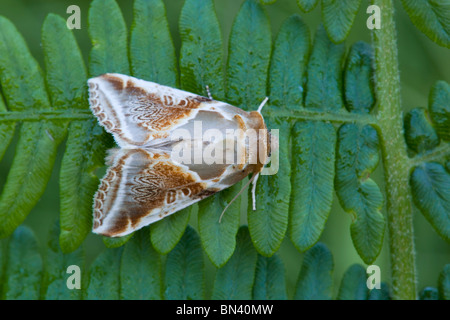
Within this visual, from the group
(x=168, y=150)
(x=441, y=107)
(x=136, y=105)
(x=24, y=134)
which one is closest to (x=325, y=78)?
(x=441, y=107)

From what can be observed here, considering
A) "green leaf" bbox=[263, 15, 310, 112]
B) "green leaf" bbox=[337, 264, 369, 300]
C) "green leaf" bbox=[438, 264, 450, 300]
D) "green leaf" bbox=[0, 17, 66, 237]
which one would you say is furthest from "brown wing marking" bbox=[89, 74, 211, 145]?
"green leaf" bbox=[438, 264, 450, 300]

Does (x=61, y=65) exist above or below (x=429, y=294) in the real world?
above

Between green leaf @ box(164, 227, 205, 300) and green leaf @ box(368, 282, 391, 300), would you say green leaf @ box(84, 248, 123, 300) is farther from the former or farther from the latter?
green leaf @ box(368, 282, 391, 300)

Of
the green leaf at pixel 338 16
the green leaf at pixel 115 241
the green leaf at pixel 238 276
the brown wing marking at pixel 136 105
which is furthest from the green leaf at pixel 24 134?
the green leaf at pixel 338 16

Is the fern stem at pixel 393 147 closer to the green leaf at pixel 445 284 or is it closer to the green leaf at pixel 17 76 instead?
the green leaf at pixel 445 284

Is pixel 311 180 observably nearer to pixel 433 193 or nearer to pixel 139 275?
pixel 433 193

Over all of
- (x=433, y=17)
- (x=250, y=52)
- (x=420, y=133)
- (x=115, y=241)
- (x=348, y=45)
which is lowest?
(x=115, y=241)

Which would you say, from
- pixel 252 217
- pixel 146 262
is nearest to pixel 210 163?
pixel 252 217
